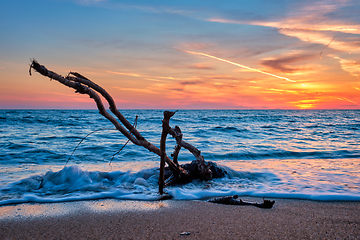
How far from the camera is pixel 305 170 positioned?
22.4 feet

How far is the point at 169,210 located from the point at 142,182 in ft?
6.12

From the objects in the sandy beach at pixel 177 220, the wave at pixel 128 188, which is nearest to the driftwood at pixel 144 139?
the wave at pixel 128 188

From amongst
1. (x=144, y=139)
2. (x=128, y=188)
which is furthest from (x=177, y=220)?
(x=128, y=188)

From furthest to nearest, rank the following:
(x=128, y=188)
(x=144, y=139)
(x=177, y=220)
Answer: (x=128, y=188) → (x=144, y=139) → (x=177, y=220)

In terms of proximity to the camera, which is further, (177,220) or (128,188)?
(128,188)

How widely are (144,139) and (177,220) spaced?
60.0 inches

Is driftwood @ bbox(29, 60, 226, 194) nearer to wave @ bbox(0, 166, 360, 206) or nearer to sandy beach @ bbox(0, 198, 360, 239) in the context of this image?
wave @ bbox(0, 166, 360, 206)

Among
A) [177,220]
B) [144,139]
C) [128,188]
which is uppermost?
[144,139]

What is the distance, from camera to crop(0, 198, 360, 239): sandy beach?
9.32 feet

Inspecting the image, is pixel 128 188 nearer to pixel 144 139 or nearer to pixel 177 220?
pixel 144 139

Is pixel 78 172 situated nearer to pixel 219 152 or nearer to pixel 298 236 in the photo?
pixel 298 236

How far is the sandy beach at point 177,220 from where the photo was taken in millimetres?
2840

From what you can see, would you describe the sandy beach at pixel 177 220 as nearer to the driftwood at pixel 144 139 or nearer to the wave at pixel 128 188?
the wave at pixel 128 188

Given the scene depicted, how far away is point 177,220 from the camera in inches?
130
